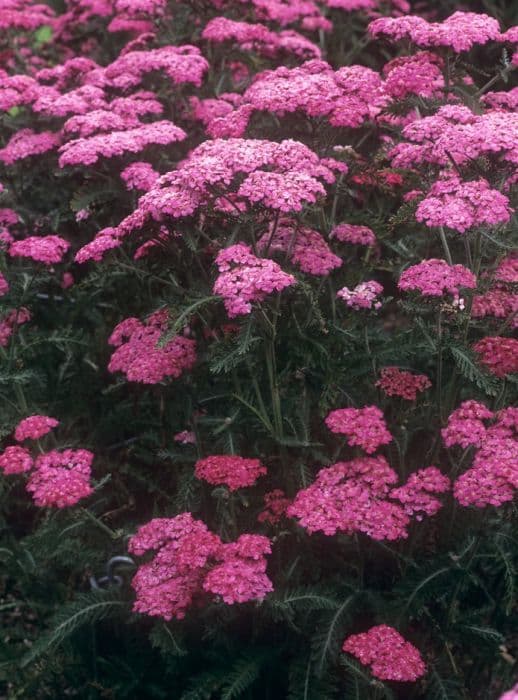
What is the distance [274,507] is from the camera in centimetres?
368

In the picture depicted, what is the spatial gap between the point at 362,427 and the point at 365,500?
297 millimetres

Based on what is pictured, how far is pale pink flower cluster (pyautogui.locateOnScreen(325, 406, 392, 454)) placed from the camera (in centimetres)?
343

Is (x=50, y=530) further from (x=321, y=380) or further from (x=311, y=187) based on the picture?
(x=311, y=187)

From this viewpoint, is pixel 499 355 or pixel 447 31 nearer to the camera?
pixel 499 355

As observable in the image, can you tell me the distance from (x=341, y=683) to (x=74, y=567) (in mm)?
1358

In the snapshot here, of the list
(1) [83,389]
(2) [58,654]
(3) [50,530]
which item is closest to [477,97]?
(1) [83,389]

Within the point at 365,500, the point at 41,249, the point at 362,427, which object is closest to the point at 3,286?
the point at 41,249

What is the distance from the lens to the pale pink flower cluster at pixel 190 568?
3131mm

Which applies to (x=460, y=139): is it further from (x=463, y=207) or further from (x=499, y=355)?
(x=499, y=355)

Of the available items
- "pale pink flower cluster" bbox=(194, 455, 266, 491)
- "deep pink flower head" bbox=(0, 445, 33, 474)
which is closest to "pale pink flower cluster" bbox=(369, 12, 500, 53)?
"pale pink flower cluster" bbox=(194, 455, 266, 491)

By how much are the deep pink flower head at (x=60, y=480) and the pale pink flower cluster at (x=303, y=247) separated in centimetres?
114

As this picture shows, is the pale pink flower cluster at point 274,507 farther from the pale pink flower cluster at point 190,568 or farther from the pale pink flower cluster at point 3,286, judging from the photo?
the pale pink flower cluster at point 3,286

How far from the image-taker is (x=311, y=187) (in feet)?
11.3

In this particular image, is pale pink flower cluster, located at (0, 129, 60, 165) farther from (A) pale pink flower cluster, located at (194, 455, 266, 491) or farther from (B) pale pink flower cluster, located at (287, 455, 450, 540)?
→ (B) pale pink flower cluster, located at (287, 455, 450, 540)
